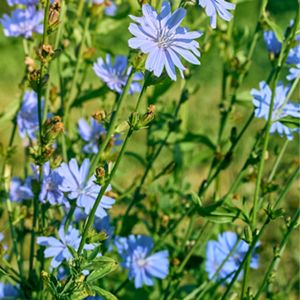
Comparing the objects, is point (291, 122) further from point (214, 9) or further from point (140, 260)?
point (140, 260)

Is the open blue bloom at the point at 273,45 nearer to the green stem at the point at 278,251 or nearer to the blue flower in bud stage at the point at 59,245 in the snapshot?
the green stem at the point at 278,251

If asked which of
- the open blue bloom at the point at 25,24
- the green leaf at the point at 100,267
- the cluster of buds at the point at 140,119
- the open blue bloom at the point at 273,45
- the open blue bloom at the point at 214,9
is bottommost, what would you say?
the green leaf at the point at 100,267

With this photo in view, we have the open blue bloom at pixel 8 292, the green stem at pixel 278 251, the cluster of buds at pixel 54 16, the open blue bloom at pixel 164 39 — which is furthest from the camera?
the open blue bloom at pixel 8 292

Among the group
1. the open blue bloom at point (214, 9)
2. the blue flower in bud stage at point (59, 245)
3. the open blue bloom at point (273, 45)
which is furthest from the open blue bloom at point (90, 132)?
the open blue bloom at point (214, 9)

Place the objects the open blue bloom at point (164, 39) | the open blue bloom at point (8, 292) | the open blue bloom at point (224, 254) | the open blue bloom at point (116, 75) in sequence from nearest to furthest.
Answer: the open blue bloom at point (164, 39) < the open blue bloom at point (116, 75) < the open blue bloom at point (8, 292) < the open blue bloom at point (224, 254)

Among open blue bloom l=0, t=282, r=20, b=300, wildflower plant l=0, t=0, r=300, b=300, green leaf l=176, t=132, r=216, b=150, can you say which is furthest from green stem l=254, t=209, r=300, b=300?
open blue bloom l=0, t=282, r=20, b=300

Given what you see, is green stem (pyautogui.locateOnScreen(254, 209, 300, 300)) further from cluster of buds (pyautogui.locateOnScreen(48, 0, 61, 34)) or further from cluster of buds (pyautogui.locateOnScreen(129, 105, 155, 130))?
cluster of buds (pyautogui.locateOnScreen(48, 0, 61, 34))

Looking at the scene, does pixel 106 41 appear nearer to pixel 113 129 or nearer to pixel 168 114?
pixel 168 114

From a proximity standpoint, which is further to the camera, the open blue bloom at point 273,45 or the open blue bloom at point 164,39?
the open blue bloom at point 273,45
